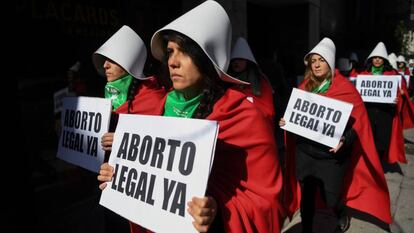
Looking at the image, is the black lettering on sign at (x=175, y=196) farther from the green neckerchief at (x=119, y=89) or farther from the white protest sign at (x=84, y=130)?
the green neckerchief at (x=119, y=89)

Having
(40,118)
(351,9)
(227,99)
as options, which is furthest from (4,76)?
(351,9)

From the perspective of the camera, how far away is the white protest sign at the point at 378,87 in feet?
16.8

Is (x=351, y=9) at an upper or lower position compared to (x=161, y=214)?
upper

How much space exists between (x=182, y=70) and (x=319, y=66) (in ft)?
6.93

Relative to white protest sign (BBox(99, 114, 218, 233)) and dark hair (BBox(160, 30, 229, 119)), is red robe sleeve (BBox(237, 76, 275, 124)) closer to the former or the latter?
dark hair (BBox(160, 30, 229, 119))

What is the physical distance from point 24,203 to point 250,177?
6.88 feet

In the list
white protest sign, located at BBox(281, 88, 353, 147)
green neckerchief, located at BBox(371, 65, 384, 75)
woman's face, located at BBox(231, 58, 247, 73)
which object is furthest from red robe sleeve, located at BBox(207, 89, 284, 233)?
green neckerchief, located at BBox(371, 65, 384, 75)

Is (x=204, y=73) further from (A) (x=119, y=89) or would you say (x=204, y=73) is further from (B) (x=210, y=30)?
(A) (x=119, y=89)

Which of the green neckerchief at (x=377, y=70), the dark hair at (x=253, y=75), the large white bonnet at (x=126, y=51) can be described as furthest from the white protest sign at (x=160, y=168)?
the green neckerchief at (x=377, y=70)

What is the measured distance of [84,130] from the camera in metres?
2.47

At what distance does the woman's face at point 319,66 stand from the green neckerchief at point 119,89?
1.74 m

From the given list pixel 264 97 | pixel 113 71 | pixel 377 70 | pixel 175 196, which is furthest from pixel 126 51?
pixel 377 70

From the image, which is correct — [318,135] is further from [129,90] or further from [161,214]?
[161,214]

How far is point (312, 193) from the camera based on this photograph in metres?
3.33
